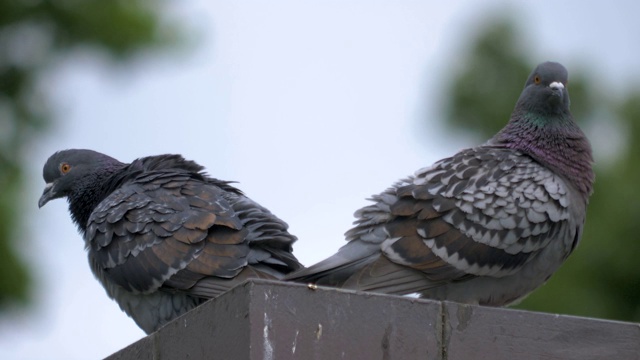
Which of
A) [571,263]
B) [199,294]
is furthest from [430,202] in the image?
[571,263]

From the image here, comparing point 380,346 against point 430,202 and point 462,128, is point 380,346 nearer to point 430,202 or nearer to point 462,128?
point 430,202

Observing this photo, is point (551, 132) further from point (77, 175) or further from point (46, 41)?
point (46, 41)

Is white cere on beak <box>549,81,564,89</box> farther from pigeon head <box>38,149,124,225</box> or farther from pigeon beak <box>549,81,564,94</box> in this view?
pigeon head <box>38,149,124,225</box>

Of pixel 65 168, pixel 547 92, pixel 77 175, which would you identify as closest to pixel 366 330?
pixel 547 92

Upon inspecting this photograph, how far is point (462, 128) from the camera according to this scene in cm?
2480

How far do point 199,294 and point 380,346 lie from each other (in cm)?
266

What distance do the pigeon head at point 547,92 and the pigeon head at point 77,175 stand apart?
3.70 m

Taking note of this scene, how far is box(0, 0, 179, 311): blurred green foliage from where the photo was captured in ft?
73.3

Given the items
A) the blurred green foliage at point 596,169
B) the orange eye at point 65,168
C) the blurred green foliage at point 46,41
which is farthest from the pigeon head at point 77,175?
the blurred green foliage at point 596,169

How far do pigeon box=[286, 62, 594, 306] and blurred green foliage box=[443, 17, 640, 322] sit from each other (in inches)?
448

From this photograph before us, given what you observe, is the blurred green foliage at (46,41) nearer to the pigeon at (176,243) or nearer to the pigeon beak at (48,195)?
the pigeon beak at (48,195)

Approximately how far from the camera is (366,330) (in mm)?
7559

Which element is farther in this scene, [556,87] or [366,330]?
[556,87]

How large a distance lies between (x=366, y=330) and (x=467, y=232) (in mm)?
2396
